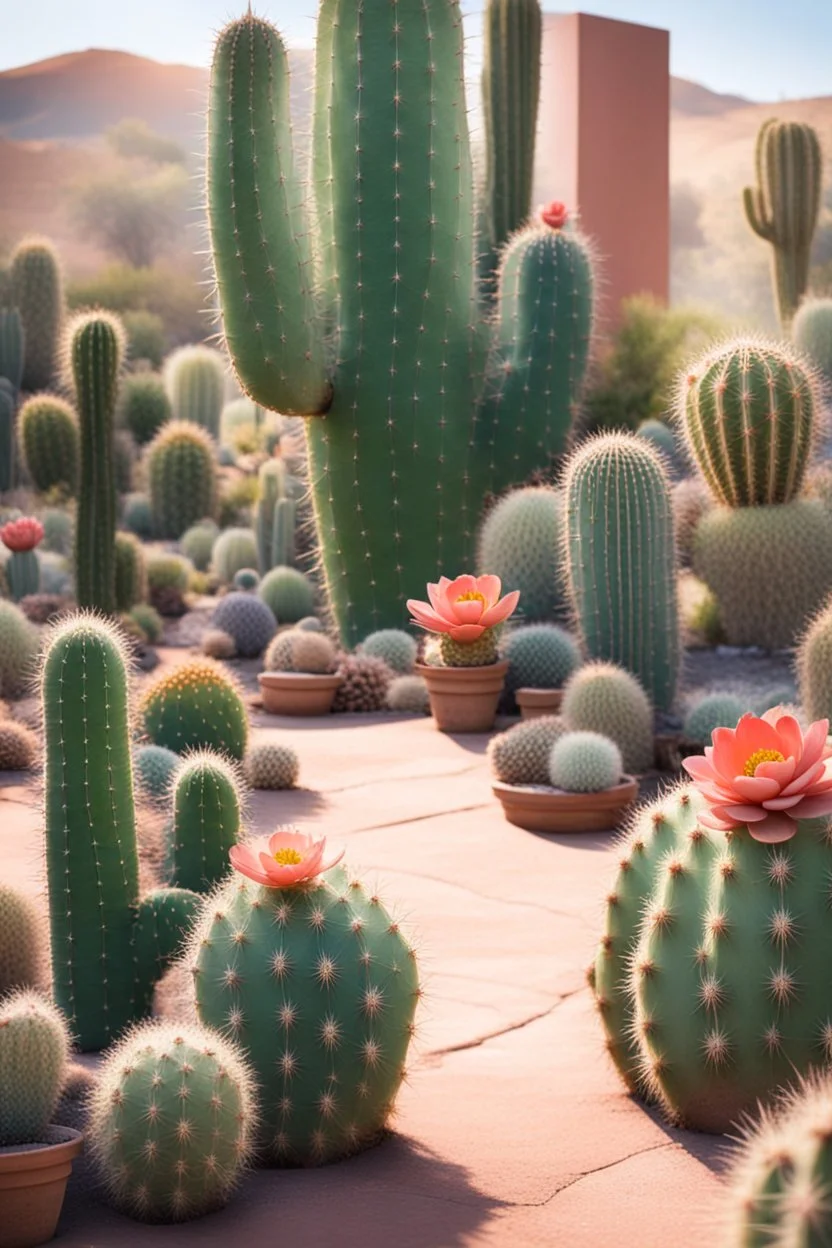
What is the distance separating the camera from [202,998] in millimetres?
3430

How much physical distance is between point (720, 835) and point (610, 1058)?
0.79 m

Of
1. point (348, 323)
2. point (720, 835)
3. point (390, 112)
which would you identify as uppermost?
point (390, 112)

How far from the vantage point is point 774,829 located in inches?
129

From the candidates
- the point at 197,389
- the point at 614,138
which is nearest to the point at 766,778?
the point at 197,389

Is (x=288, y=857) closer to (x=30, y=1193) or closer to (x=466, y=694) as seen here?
(x=30, y=1193)

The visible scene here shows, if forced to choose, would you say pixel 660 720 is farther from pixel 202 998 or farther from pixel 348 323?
pixel 202 998

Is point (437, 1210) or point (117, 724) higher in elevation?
point (117, 724)

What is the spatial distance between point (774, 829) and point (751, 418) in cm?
616

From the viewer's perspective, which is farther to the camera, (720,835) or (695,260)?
(695,260)

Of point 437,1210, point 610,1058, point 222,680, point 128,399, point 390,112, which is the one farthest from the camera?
point 128,399

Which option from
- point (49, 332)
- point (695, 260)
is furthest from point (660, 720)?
point (695, 260)

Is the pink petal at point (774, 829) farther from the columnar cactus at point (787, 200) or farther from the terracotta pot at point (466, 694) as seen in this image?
the columnar cactus at point (787, 200)

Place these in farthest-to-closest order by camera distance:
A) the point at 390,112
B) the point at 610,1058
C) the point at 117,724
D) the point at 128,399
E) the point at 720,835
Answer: the point at 128,399 → the point at 390,112 → the point at 117,724 → the point at 610,1058 → the point at 720,835

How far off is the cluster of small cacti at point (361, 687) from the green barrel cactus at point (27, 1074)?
21.8 ft
